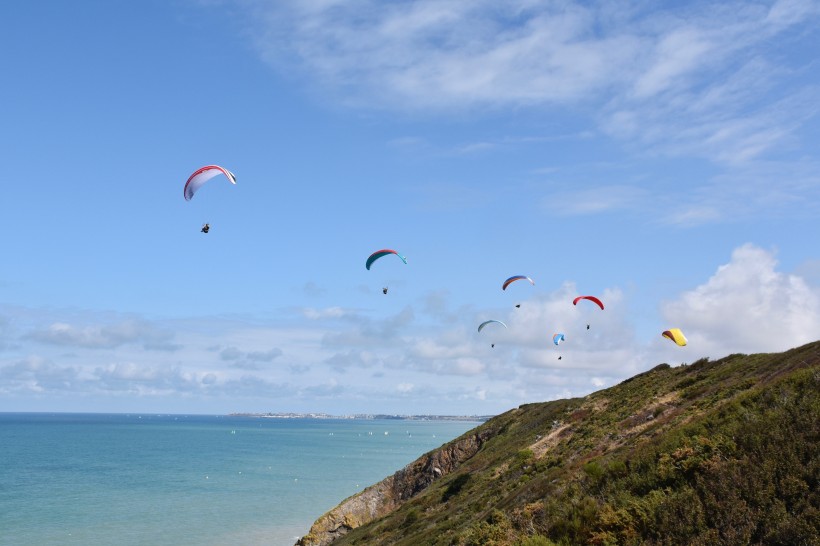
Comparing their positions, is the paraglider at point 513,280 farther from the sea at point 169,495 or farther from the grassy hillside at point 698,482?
the sea at point 169,495

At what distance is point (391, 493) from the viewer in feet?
199

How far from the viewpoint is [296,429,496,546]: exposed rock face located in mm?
54250

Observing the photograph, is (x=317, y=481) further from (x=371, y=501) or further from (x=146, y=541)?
(x=371, y=501)

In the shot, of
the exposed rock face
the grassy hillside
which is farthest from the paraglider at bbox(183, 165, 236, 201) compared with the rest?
the exposed rock face

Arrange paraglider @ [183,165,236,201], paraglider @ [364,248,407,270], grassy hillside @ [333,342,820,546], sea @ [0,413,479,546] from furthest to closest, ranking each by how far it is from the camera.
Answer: sea @ [0,413,479,546] < paraglider @ [364,248,407,270] < paraglider @ [183,165,236,201] < grassy hillside @ [333,342,820,546]

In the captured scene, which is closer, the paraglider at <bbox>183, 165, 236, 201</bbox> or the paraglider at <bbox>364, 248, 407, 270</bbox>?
the paraglider at <bbox>183, 165, 236, 201</bbox>

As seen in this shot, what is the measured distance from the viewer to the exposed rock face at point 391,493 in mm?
54250

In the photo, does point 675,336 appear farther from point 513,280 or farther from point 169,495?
point 169,495

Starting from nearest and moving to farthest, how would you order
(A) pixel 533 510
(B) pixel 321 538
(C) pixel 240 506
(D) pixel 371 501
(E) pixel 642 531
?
(E) pixel 642 531 < (A) pixel 533 510 < (B) pixel 321 538 < (D) pixel 371 501 < (C) pixel 240 506

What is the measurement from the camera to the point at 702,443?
755 inches

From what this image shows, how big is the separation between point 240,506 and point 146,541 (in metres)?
23.4

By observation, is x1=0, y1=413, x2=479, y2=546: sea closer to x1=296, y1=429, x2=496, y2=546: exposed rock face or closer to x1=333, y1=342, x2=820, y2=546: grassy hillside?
x1=296, y1=429, x2=496, y2=546: exposed rock face

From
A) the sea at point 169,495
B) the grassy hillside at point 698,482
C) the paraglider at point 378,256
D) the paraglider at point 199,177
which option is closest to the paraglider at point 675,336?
the grassy hillside at point 698,482

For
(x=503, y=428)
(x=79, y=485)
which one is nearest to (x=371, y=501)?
(x=503, y=428)
